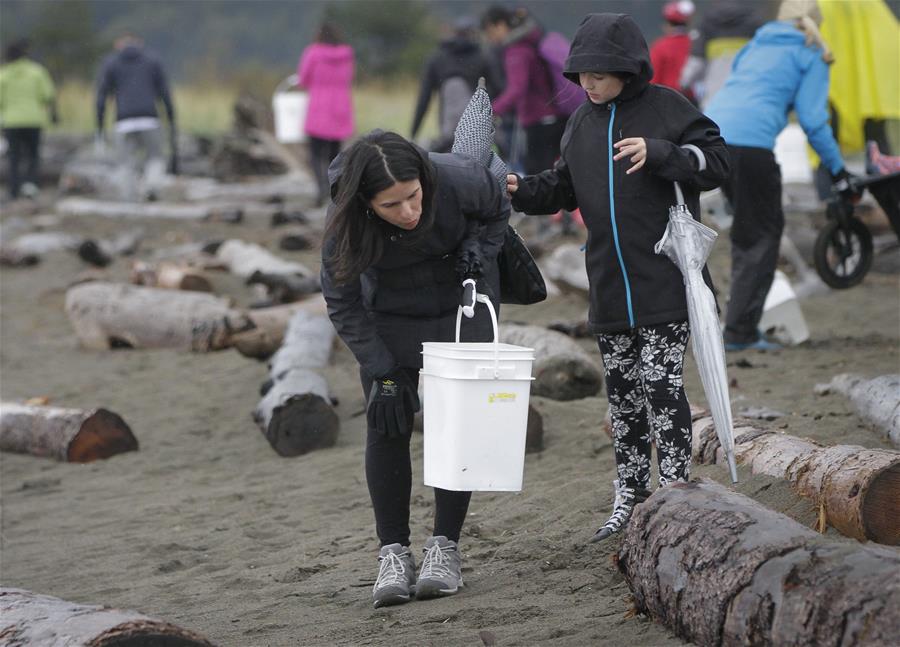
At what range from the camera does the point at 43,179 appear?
21719 millimetres

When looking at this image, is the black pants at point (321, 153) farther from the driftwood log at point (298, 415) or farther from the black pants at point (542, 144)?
the driftwood log at point (298, 415)

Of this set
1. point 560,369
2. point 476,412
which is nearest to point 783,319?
point 560,369

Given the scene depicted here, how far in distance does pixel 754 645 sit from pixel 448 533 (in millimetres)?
1490

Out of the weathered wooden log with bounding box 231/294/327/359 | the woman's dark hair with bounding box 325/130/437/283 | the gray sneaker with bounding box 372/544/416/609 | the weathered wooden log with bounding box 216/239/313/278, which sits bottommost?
the gray sneaker with bounding box 372/544/416/609

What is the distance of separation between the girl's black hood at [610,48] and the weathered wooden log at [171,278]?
732cm

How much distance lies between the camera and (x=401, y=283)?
423 cm

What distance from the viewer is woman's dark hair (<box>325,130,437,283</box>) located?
3.90 metres

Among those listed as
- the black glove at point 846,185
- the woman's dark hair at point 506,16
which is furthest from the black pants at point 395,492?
the woman's dark hair at point 506,16

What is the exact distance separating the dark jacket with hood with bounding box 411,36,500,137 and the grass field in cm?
1147

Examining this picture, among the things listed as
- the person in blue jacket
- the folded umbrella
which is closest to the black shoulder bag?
the folded umbrella

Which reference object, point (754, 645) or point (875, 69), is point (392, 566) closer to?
point (754, 645)

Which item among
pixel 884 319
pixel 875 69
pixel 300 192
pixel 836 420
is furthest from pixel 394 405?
pixel 300 192

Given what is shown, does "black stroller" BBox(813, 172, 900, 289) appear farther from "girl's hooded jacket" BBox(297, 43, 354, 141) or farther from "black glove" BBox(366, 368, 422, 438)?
"girl's hooded jacket" BBox(297, 43, 354, 141)

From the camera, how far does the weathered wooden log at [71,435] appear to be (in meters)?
7.21
